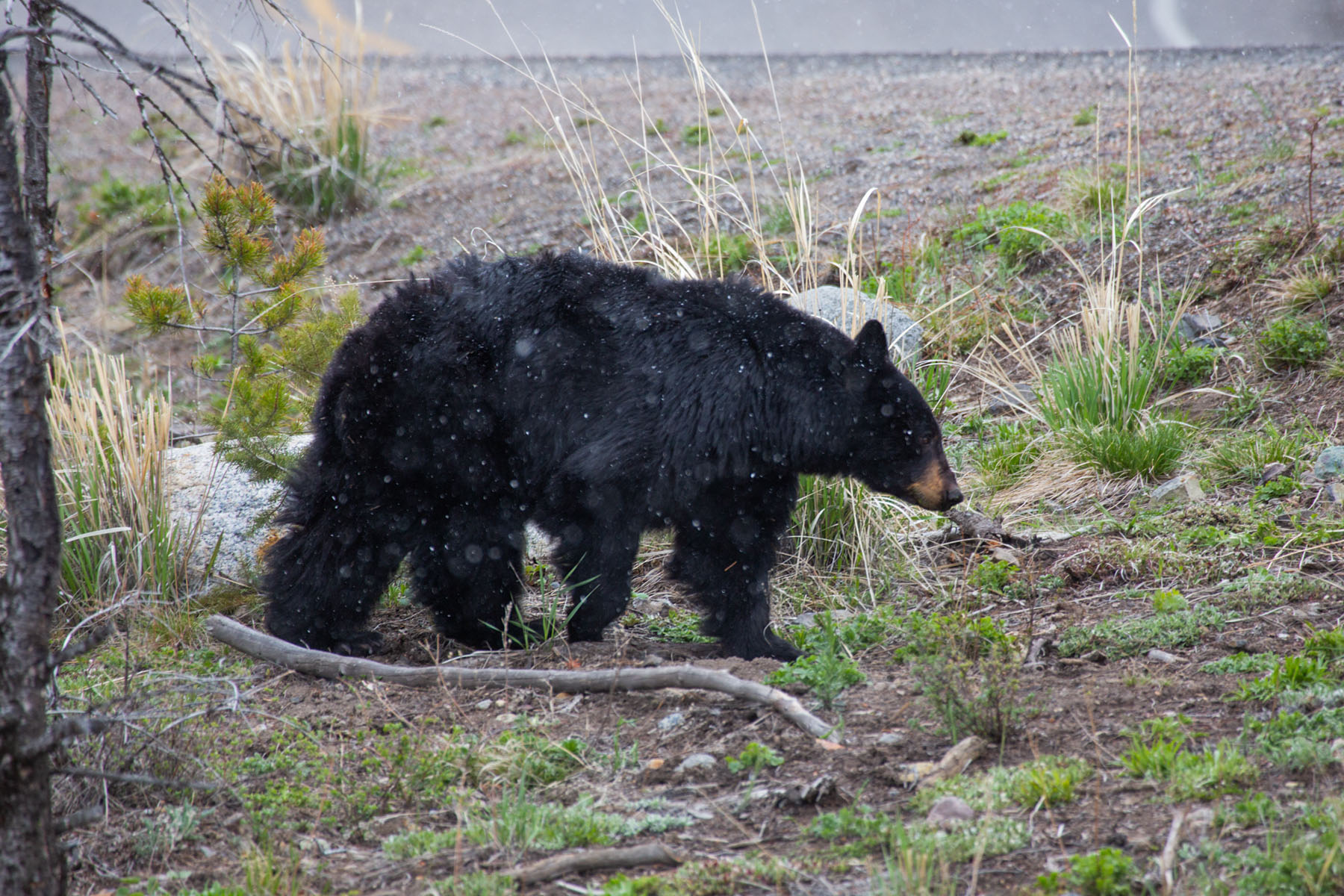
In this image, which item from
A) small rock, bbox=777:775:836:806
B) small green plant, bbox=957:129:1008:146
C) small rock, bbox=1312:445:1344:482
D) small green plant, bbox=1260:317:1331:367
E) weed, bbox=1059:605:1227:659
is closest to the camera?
small rock, bbox=777:775:836:806

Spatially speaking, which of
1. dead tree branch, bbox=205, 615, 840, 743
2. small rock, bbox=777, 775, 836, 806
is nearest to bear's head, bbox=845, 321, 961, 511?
dead tree branch, bbox=205, 615, 840, 743

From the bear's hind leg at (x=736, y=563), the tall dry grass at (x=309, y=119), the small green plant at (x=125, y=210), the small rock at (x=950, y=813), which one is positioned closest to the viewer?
the small rock at (x=950, y=813)

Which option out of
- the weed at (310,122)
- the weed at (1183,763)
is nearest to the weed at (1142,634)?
the weed at (1183,763)

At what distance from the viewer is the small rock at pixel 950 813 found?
2.52 m

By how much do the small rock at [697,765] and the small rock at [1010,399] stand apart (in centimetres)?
357

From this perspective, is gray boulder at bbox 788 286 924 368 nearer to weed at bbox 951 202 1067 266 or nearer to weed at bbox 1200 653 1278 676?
weed at bbox 951 202 1067 266

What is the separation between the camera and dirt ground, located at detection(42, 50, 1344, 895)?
2.52 m

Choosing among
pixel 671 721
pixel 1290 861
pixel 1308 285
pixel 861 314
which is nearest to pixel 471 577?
pixel 671 721

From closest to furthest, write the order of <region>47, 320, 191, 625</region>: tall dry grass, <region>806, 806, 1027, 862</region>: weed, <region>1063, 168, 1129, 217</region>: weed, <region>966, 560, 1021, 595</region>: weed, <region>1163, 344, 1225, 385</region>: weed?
<region>806, 806, 1027, 862</region>: weed → <region>966, 560, 1021, 595</region>: weed → <region>47, 320, 191, 625</region>: tall dry grass → <region>1163, 344, 1225, 385</region>: weed → <region>1063, 168, 1129, 217</region>: weed

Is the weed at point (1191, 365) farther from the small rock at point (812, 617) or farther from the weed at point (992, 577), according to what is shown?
the small rock at point (812, 617)

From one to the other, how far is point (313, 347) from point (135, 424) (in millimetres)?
872

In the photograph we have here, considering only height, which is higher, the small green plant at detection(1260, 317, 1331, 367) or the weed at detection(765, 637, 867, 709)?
the small green plant at detection(1260, 317, 1331, 367)

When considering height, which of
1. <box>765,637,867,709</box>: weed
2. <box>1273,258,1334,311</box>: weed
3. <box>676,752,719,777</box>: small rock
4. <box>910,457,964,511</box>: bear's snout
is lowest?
<box>676,752,719,777</box>: small rock

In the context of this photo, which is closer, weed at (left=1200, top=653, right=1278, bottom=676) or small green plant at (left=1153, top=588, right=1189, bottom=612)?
weed at (left=1200, top=653, right=1278, bottom=676)
